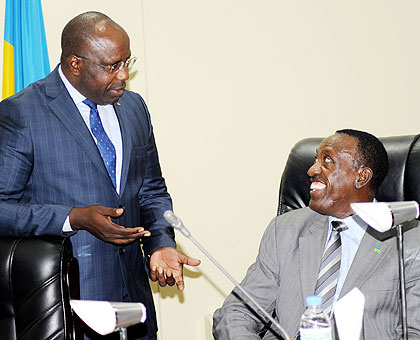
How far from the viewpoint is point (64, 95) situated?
2564 mm

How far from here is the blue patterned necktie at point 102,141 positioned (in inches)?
102

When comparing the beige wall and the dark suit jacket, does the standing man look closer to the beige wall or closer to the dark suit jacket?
the dark suit jacket

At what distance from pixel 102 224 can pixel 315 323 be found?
3.13 ft

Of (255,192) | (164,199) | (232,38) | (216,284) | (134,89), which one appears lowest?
(216,284)

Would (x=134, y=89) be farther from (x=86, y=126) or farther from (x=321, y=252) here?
(x=321, y=252)

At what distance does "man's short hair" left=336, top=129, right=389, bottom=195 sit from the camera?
2.60 metres

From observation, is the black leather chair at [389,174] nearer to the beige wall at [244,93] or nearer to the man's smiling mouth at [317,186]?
the man's smiling mouth at [317,186]

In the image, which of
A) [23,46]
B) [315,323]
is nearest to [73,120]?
[23,46]

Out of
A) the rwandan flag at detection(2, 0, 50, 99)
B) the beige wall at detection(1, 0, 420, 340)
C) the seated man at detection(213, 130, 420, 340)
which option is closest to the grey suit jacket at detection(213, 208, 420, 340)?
the seated man at detection(213, 130, 420, 340)

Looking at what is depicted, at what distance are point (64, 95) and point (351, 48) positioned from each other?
6.15 ft

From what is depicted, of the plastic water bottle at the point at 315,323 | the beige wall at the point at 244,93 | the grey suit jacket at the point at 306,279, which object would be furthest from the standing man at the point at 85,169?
the beige wall at the point at 244,93

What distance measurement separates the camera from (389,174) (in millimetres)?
2648

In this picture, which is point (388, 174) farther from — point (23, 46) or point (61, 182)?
point (23, 46)

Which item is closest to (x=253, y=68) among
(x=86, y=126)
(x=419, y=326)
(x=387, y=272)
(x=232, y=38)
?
(x=232, y=38)
